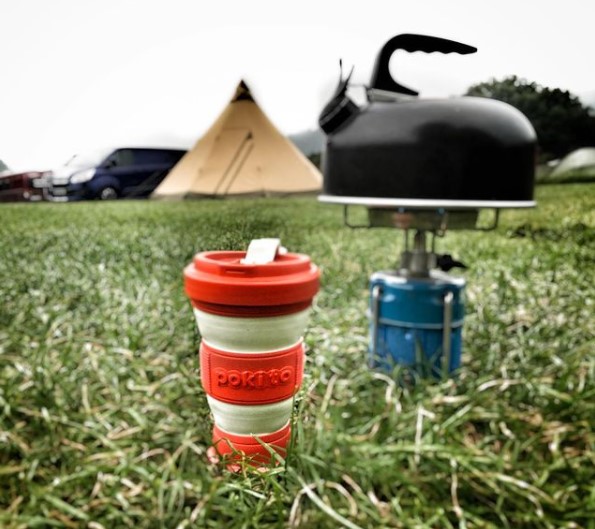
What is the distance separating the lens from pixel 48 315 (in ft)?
5.21

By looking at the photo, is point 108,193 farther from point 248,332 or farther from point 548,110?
point 548,110

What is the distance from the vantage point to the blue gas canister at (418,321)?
3.77 ft

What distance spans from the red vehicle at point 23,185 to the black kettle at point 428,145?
2.02ft

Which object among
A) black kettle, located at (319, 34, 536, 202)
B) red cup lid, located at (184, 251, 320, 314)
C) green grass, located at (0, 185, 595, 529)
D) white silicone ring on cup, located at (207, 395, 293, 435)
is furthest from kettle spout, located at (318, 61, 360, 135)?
white silicone ring on cup, located at (207, 395, 293, 435)

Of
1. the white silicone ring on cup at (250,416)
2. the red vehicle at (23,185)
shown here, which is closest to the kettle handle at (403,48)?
the white silicone ring on cup at (250,416)

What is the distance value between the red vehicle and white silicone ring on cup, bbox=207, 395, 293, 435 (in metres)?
0.61

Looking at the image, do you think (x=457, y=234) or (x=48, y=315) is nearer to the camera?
(x=48, y=315)

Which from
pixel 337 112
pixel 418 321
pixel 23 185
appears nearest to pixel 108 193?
pixel 23 185

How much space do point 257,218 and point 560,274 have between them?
1526 millimetres

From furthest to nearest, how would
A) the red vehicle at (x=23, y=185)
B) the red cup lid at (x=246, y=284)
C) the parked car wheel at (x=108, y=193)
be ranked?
1. the parked car wheel at (x=108, y=193)
2. the red vehicle at (x=23, y=185)
3. the red cup lid at (x=246, y=284)

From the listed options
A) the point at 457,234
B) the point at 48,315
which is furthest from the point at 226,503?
the point at 457,234

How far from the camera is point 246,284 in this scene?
0.67 metres

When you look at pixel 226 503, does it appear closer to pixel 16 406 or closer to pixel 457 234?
pixel 16 406

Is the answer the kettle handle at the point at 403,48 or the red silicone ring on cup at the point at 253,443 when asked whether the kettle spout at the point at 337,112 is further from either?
the red silicone ring on cup at the point at 253,443
